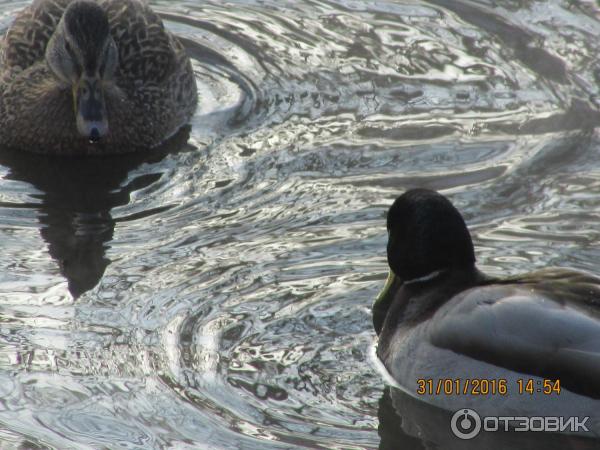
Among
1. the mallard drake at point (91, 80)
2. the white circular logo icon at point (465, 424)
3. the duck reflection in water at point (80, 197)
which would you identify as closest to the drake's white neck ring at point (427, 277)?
the white circular logo icon at point (465, 424)

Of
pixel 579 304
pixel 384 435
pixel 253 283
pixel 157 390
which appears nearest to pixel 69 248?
pixel 253 283

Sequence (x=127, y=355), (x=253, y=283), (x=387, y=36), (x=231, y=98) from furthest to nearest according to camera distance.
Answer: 1. (x=387, y=36)
2. (x=231, y=98)
3. (x=253, y=283)
4. (x=127, y=355)

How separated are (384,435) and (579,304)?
1.06 meters

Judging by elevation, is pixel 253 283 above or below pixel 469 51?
below

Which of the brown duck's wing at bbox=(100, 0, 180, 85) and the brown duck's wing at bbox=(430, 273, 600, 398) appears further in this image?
the brown duck's wing at bbox=(100, 0, 180, 85)

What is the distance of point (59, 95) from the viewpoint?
32.4 feet

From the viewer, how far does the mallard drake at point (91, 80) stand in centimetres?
959

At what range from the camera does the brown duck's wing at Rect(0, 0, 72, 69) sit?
10242 millimetres

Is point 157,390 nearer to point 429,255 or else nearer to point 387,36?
point 429,255

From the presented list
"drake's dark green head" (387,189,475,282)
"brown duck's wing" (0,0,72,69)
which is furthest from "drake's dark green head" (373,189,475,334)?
"brown duck's wing" (0,0,72,69)

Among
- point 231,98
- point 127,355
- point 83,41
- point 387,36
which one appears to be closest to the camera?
point 127,355

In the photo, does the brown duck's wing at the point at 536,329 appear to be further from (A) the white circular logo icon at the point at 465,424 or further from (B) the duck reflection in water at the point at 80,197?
(B) the duck reflection in water at the point at 80,197
